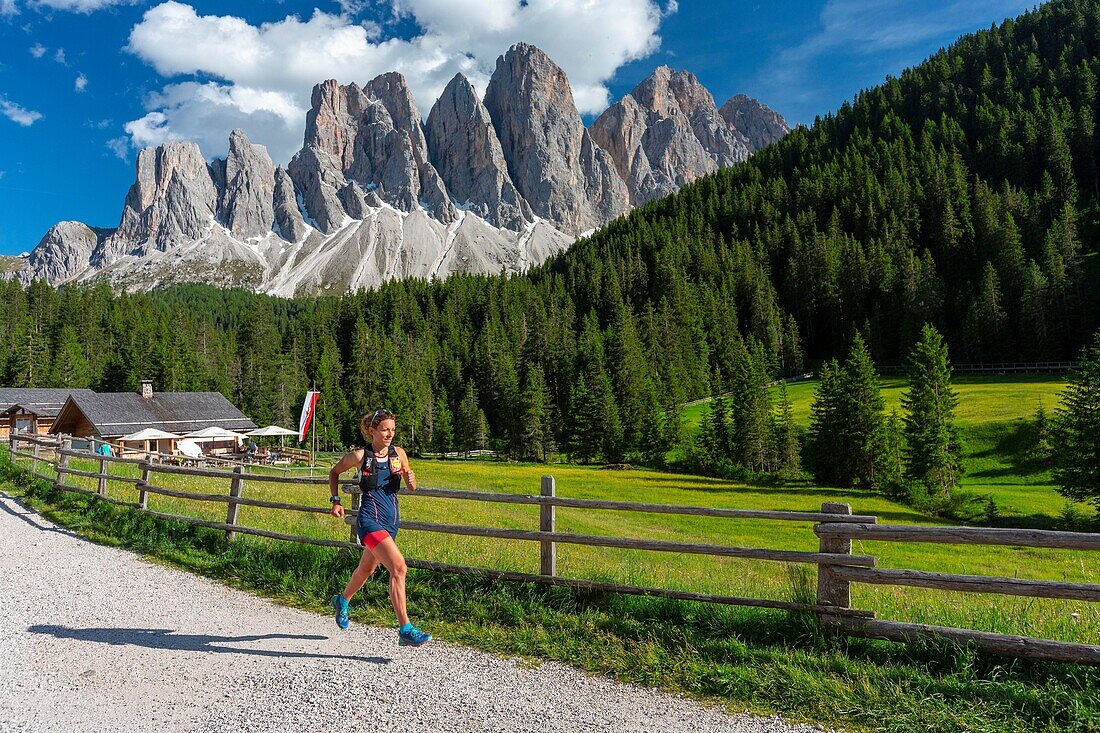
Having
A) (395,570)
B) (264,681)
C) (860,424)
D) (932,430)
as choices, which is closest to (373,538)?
(395,570)

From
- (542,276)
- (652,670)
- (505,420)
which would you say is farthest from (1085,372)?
(542,276)

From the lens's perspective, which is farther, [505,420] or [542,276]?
[542,276]

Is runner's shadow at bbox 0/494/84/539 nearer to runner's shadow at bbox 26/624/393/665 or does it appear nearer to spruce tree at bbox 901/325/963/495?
runner's shadow at bbox 26/624/393/665

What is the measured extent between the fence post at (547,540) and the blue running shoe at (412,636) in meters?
1.97

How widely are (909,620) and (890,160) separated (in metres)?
163

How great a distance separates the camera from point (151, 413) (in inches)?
2203

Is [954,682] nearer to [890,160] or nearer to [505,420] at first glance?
[505,420]

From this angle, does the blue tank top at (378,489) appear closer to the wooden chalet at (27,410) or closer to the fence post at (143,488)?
the fence post at (143,488)

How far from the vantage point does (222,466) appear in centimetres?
4038

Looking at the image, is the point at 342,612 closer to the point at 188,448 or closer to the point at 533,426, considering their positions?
the point at 188,448

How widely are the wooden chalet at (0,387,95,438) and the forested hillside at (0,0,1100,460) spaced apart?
2838 centimetres

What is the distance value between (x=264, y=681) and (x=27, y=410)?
76730 millimetres

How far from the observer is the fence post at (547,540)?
804 centimetres

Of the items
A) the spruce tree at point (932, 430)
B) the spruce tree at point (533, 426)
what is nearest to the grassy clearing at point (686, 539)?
the spruce tree at point (932, 430)
